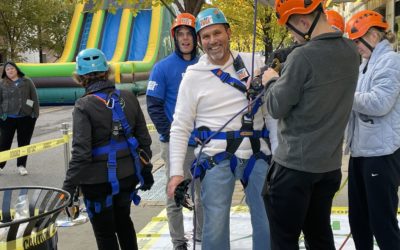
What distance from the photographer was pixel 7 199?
2.81m

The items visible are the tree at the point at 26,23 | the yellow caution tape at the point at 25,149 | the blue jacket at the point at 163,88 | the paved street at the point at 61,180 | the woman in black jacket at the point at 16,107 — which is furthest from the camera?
the tree at the point at 26,23

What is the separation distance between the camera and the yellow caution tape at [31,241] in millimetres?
2242

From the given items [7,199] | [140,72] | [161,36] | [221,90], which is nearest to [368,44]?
[221,90]

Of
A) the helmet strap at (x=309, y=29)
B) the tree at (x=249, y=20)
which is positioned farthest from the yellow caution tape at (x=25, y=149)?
the tree at (x=249, y=20)

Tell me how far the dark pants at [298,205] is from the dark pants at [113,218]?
1280 millimetres

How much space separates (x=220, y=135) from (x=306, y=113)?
0.80 meters

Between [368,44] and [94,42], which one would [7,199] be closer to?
[368,44]

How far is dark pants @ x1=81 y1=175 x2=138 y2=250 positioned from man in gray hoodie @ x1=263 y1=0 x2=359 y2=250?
1310 mm

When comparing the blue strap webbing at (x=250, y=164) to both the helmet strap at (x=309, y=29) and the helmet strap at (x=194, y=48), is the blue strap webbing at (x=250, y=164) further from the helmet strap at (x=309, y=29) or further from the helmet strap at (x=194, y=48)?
the helmet strap at (x=194, y=48)

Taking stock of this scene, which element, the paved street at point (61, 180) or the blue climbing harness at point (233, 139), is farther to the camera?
the paved street at point (61, 180)

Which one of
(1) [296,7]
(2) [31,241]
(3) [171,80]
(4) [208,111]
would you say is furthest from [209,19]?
(2) [31,241]

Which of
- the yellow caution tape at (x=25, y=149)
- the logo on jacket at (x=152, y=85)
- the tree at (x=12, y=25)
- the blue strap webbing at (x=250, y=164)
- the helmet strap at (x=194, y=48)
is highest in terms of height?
the tree at (x=12, y=25)

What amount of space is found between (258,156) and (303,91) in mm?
851

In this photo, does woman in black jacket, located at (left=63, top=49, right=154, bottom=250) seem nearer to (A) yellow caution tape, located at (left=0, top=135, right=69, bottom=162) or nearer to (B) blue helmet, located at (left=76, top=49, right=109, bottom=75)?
(B) blue helmet, located at (left=76, top=49, right=109, bottom=75)
